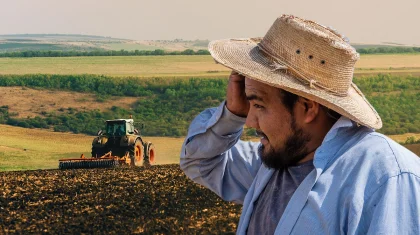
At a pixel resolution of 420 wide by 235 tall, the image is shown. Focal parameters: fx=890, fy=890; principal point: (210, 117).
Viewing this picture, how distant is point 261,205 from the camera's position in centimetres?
324

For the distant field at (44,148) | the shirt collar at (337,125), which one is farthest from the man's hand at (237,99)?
the distant field at (44,148)

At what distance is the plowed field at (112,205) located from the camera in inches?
548

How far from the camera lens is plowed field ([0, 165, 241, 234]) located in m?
13.9

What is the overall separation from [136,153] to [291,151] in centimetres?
2314

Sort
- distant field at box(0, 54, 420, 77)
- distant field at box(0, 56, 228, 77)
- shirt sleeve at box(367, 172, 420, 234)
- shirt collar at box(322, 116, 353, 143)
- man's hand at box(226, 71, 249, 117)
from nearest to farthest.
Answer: shirt sleeve at box(367, 172, 420, 234) → shirt collar at box(322, 116, 353, 143) → man's hand at box(226, 71, 249, 117) → distant field at box(0, 54, 420, 77) → distant field at box(0, 56, 228, 77)

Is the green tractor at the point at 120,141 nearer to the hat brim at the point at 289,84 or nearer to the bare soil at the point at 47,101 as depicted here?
the hat brim at the point at 289,84

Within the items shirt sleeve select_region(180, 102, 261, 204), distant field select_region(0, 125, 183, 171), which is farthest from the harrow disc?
shirt sleeve select_region(180, 102, 261, 204)

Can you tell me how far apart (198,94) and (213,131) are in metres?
59.1

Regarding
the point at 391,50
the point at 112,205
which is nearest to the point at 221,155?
the point at 112,205

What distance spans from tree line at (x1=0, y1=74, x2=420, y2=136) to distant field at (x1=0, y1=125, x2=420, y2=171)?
6.32 ft

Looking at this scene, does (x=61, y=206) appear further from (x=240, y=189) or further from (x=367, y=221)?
(x=367, y=221)

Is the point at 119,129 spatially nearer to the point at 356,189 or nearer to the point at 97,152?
the point at 97,152

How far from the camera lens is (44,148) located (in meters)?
43.0

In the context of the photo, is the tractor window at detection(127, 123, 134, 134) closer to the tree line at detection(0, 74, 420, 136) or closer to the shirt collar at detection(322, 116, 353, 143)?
the shirt collar at detection(322, 116, 353, 143)
